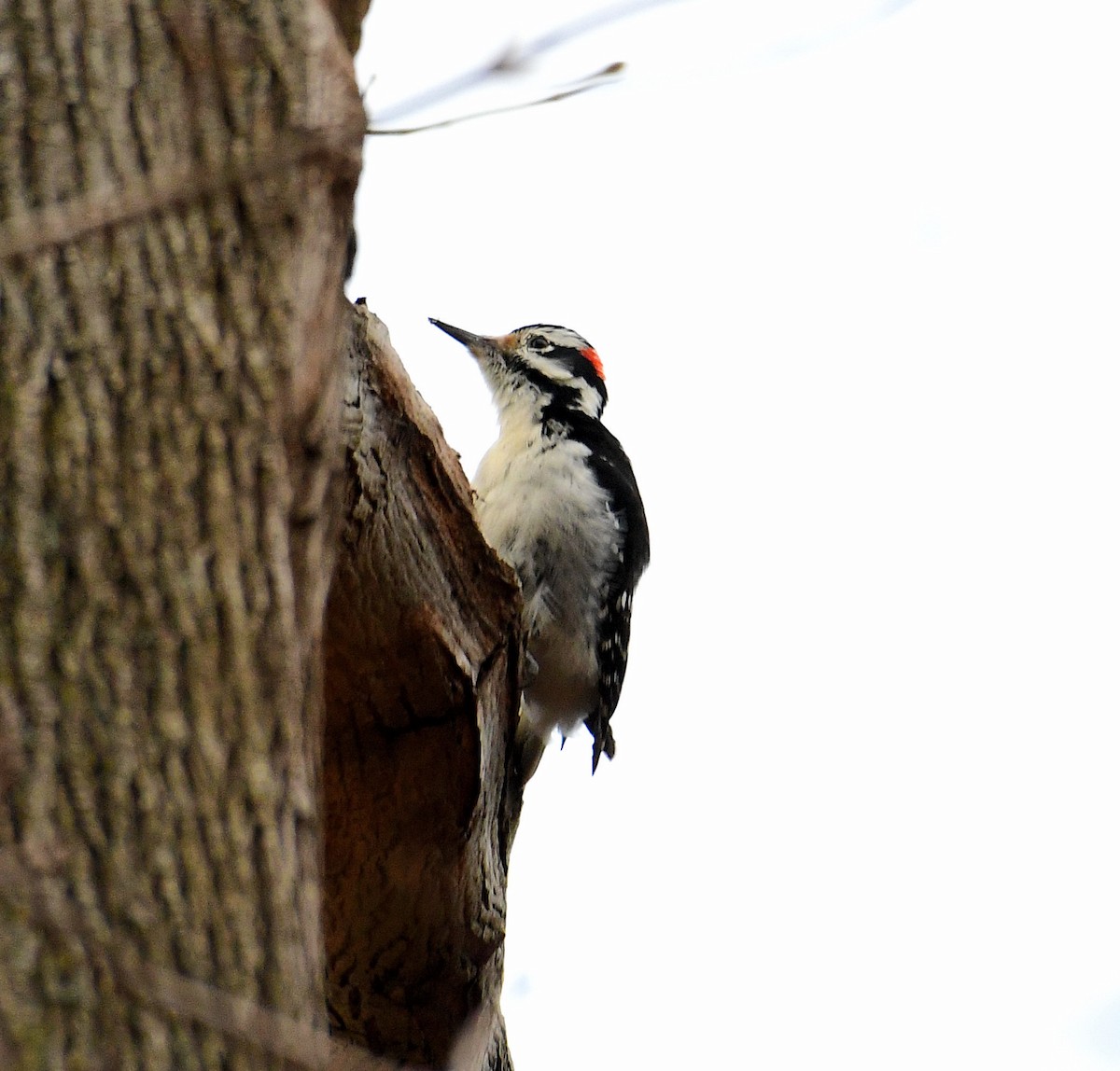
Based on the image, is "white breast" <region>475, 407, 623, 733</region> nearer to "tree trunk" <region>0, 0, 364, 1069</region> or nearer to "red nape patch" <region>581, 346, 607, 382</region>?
"red nape patch" <region>581, 346, 607, 382</region>

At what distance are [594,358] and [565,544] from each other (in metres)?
1.32

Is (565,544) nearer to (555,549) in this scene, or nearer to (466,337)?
(555,549)

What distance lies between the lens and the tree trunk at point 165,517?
1538mm

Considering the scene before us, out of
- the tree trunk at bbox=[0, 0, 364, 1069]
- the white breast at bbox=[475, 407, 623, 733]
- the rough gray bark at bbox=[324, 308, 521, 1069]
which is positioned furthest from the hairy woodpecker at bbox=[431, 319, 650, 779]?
the tree trunk at bbox=[0, 0, 364, 1069]

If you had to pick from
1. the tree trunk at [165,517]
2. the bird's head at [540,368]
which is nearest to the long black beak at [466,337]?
the bird's head at [540,368]

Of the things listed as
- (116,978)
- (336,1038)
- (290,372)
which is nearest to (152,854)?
(116,978)

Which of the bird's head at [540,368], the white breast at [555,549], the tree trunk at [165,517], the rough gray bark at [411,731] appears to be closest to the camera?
the tree trunk at [165,517]

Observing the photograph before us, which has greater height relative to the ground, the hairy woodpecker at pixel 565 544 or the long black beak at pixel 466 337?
the long black beak at pixel 466 337

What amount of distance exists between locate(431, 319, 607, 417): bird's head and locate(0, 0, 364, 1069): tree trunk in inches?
147

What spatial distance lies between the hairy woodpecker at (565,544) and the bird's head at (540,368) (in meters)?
0.01

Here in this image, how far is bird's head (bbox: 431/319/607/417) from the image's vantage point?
5.65 meters

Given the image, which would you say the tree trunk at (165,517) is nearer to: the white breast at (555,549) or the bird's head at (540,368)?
the white breast at (555,549)

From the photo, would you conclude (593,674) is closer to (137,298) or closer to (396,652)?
(396,652)

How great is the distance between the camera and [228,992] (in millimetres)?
1586
